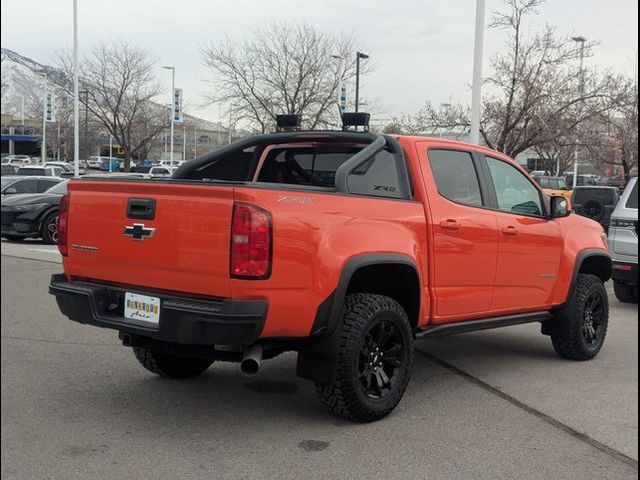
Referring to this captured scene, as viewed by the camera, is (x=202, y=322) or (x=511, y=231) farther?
(x=511, y=231)

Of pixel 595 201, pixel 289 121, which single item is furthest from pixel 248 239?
pixel 595 201

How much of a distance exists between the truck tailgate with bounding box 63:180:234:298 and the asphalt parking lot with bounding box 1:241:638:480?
0.67m

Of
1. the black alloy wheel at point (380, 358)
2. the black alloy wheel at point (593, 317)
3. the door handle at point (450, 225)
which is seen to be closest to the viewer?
the black alloy wheel at point (380, 358)

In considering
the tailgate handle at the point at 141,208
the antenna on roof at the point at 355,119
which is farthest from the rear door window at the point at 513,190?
the tailgate handle at the point at 141,208

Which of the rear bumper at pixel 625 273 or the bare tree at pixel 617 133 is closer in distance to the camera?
the rear bumper at pixel 625 273

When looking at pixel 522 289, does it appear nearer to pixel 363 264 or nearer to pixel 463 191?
pixel 463 191

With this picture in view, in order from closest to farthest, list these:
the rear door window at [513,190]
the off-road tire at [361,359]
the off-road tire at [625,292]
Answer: the off-road tire at [361,359]
the rear door window at [513,190]
the off-road tire at [625,292]

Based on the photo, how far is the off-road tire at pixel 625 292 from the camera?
32.8 ft

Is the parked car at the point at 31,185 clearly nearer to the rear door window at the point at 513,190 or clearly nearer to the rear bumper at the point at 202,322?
the rear door window at the point at 513,190

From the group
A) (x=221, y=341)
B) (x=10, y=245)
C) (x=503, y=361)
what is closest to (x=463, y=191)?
(x=503, y=361)

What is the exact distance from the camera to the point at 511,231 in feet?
18.5

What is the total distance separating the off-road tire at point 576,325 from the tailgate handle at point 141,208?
3993 millimetres

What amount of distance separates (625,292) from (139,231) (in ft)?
26.6

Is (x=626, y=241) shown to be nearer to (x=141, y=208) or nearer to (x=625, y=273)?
(x=625, y=273)
